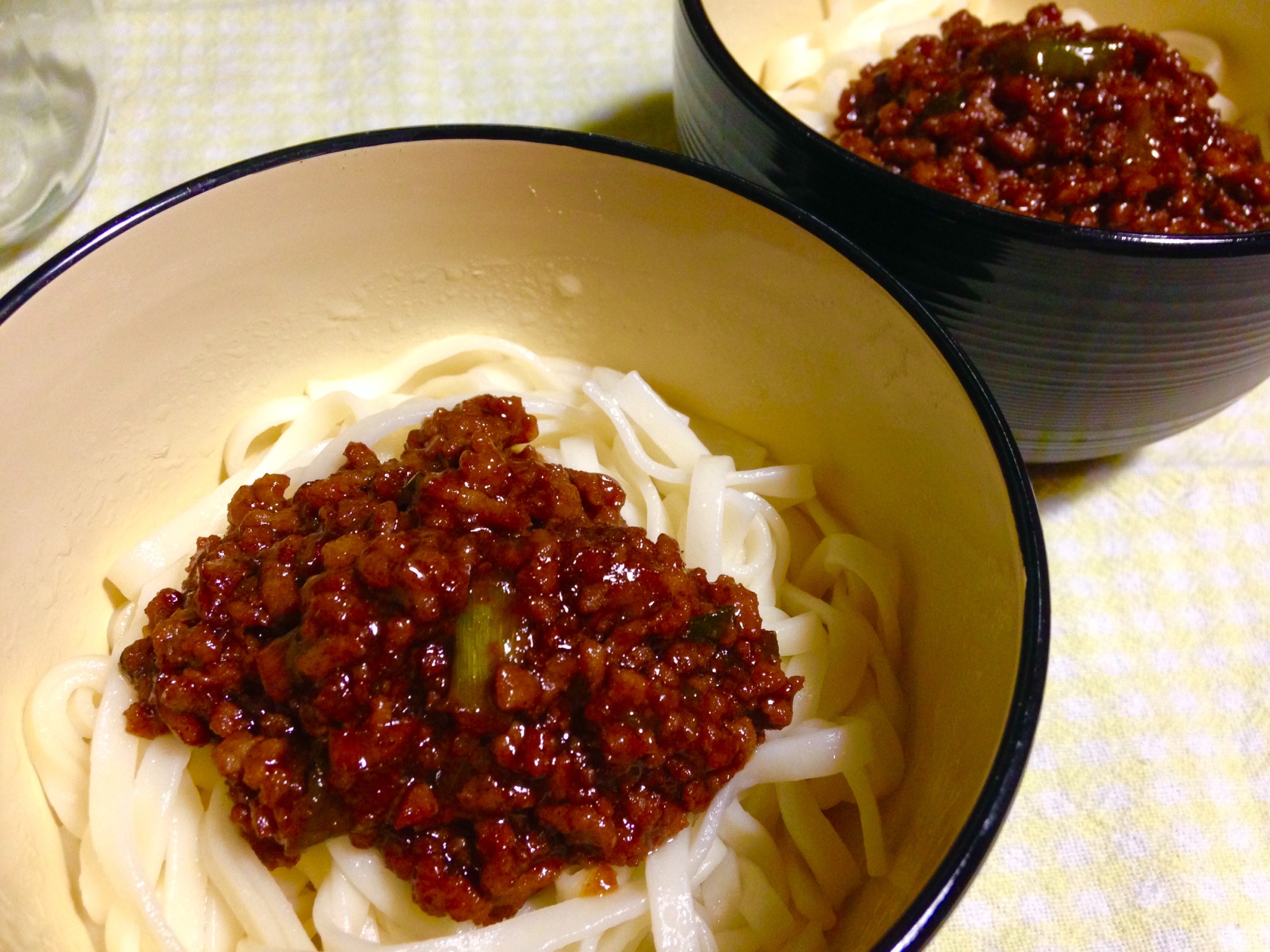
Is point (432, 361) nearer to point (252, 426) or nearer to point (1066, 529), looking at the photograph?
point (252, 426)

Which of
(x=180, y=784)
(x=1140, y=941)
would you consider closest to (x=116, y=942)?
(x=180, y=784)

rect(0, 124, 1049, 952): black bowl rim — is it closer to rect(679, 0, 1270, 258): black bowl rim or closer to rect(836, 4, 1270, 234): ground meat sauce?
rect(679, 0, 1270, 258): black bowl rim

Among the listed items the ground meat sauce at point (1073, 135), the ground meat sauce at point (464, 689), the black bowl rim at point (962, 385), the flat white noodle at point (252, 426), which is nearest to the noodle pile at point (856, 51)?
the ground meat sauce at point (1073, 135)

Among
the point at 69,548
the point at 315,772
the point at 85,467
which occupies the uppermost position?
the point at 85,467

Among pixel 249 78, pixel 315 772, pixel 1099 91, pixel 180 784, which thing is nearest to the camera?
pixel 315 772

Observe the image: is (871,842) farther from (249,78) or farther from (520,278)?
(249,78)
